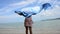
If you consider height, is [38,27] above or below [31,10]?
below

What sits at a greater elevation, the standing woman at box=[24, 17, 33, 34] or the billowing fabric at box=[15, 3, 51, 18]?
the billowing fabric at box=[15, 3, 51, 18]

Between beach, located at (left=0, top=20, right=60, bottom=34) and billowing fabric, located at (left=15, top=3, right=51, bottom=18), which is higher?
billowing fabric, located at (left=15, top=3, right=51, bottom=18)

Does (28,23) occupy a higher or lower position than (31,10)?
lower

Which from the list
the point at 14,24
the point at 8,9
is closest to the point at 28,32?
the point at 14,24

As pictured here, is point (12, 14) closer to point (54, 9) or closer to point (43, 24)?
point (43, 24)

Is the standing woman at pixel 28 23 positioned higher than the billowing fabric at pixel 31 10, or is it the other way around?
the billowing fabric at pixel 31 10

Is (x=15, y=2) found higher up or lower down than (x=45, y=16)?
higher up

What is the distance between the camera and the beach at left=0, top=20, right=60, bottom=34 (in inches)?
60.2

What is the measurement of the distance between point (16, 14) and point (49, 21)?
1.29 feet

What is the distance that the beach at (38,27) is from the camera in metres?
1.53

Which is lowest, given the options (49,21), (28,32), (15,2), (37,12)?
(28,32)

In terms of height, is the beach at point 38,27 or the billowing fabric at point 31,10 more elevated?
the billowing fabric at point 31,10

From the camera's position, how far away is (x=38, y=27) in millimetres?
1538

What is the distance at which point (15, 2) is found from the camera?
1.56 meters
